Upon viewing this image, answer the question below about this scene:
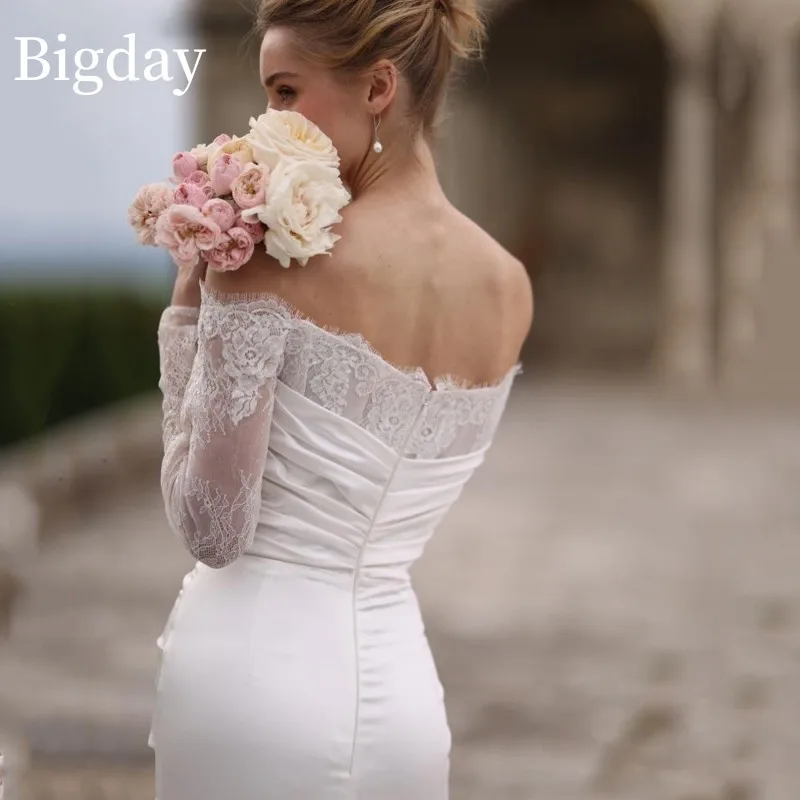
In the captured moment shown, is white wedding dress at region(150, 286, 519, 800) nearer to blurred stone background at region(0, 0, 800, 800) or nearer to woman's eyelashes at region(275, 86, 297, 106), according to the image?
woman's eyelashes at region(275, 86, 297, 106)

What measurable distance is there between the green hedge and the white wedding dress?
7132 millimetres

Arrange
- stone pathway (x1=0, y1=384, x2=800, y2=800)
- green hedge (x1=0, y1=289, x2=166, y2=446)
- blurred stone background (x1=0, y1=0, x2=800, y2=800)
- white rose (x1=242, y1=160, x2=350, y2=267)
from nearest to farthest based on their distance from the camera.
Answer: white rose (x1=242, y1=160, x2=350, y2=267) → stone pathway (x1=0, y1=384, x2=800, y2=800) → blurred stone background (x1=0, y1=0, x2=800, y2=800) → green hedge (x1=0, y1=289, x2=166, y2=446)

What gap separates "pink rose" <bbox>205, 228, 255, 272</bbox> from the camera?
4.97 feet

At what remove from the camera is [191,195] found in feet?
5.07

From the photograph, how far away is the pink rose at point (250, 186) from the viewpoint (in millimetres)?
1526

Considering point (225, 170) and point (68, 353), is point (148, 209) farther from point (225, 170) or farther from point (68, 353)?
point (68, 353)

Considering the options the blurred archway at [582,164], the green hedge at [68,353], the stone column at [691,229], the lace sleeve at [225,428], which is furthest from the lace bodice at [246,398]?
the blurred archway at [582,164]

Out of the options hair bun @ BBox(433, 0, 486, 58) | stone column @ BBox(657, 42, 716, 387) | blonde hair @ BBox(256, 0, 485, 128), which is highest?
stone column @ BBox(657, 42, 716, 387)

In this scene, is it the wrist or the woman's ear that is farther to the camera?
the wrist

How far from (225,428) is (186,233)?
0.22 metres

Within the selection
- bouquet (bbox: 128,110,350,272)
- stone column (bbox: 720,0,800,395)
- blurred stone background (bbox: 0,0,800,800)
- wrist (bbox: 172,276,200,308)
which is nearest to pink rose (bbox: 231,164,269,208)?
bouquet (bbox: 128,110,350,272)

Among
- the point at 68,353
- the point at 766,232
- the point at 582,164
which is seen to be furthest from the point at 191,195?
the point at 582,164

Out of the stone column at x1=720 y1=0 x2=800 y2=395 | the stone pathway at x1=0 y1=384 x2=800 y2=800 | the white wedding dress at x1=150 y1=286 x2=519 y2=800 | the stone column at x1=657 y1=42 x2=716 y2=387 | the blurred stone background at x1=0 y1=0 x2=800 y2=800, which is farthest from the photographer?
the stone column at x1=657 y1=42 x2=716 y2=387

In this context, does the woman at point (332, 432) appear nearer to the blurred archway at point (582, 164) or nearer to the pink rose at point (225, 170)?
the pink rose at point (225, 170)
